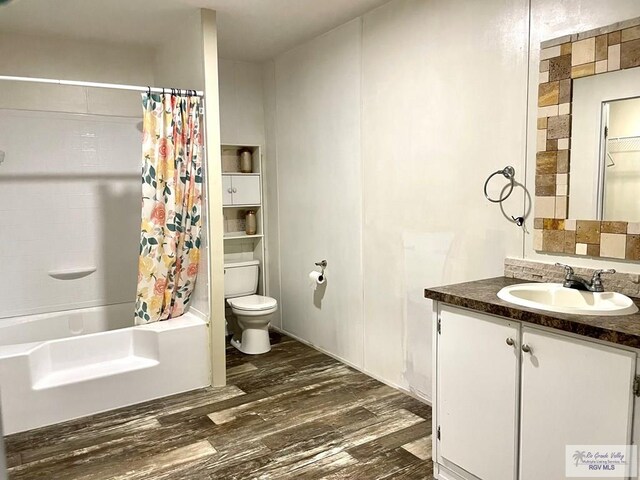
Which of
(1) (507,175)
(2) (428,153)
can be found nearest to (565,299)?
(1) (507,175)

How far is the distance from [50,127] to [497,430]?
3.65 metres

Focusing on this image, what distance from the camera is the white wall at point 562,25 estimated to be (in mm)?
1946

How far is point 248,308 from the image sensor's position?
3826mm

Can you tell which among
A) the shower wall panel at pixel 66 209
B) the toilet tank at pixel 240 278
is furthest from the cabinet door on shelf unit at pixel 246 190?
the shower wall panel at pixel 66 209

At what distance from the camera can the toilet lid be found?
3838 mm

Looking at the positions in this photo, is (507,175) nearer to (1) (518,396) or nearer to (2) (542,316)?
(2) (542,316)

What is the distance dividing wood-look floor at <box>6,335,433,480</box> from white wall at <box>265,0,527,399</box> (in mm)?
406

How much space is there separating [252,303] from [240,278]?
1.42ft

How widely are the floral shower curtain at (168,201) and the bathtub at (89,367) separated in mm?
221

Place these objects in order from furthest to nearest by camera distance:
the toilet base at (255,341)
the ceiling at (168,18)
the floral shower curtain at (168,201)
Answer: the toilet base at (255,341)
the floral shower curtain at (168,201)
the ceiling at (168,18)

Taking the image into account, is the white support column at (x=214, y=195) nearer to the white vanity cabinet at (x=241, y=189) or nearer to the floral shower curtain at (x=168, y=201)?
the floral shower curtain at (x=168, y=201)

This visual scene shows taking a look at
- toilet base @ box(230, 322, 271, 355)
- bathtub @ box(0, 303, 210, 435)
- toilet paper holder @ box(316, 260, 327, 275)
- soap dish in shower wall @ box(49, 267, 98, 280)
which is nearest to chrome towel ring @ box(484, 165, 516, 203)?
toilet paper holder @ box(316, 260, 327, 275)

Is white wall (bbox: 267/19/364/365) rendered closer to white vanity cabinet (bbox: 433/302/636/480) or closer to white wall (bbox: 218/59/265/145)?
white wall (bbox: 218/59/265/145)

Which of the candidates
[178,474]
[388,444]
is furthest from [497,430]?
[178,474]
